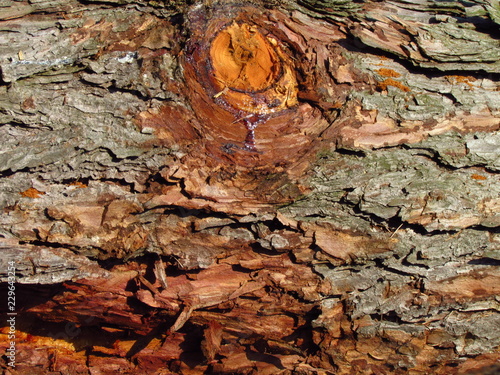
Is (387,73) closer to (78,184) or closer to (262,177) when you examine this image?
(262,177)

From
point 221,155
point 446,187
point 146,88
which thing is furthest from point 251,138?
point 446,187

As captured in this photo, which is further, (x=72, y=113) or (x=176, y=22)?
(x=176, y=22)

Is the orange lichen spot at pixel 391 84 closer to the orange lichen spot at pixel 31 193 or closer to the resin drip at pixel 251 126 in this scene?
the resin drip at pixel 251 126

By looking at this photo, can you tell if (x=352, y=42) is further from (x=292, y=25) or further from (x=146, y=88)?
(x=146, y=88)

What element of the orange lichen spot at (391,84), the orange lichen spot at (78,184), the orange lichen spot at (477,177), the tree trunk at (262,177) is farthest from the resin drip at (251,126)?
the orange lichen spot at (477,177)

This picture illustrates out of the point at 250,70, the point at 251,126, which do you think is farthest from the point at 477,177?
the point at 250,70

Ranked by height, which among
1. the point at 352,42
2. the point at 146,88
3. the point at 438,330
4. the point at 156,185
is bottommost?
the point at 438,330
